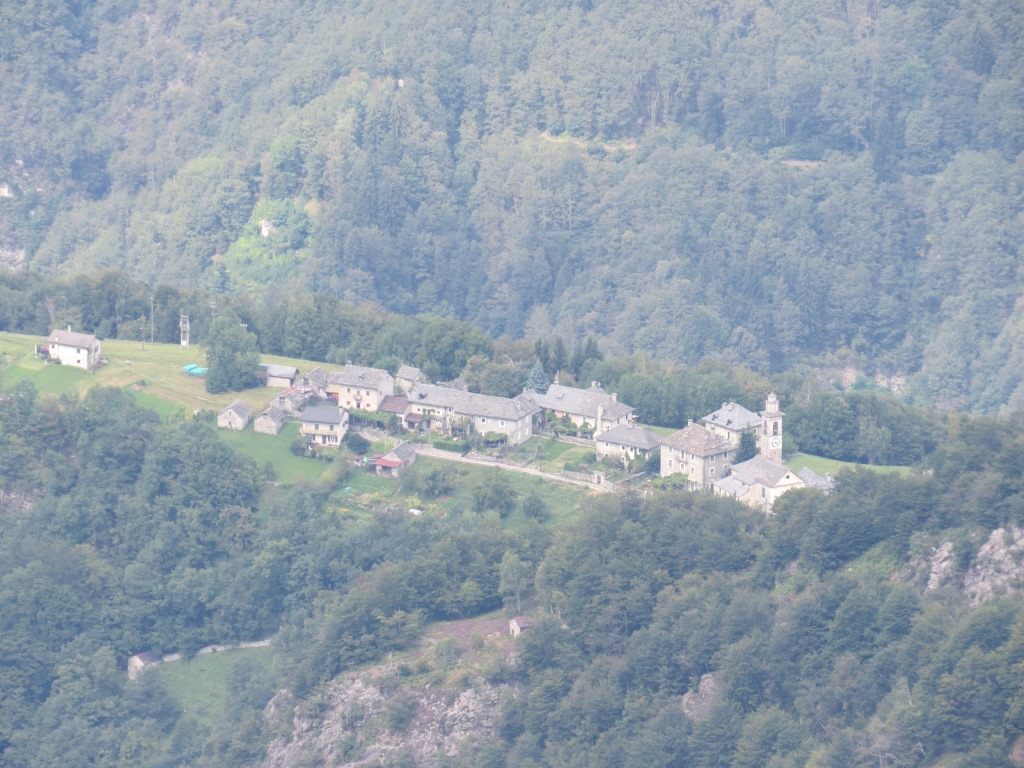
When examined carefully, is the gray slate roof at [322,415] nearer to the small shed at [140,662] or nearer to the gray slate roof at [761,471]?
the small shed at [140,662]

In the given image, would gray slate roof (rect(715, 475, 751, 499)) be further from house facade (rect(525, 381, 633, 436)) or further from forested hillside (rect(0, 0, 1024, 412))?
forested hillside (rect(0, 0, 1024, 412))

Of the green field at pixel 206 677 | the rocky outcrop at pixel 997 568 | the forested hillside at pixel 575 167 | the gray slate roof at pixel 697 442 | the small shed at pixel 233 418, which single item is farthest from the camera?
the forested hillside at pixel 575 167

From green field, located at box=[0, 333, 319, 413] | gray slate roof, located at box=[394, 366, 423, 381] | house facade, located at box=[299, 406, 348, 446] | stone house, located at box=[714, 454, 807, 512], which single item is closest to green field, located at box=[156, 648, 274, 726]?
house facade, located at box=[299, 406, 348, 446]

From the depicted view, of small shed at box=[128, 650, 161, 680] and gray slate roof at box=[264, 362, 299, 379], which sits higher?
gray slate roof at box=[264, 362, 299, 379]

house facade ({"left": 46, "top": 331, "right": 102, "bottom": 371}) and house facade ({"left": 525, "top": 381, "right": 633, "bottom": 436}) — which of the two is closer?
house facade ({"left": 525, "top": 381, "right": 633, "bottom": 436})

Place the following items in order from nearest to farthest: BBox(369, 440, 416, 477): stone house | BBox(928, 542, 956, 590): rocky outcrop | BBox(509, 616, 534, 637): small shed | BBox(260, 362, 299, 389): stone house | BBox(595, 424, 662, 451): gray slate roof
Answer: BBox(928, 542, 956, 590): rocky outcrop → BBox(509, 616, 534, 637): small shed → BBox(595, 424, 662, 451): gray slate roof → BBox(369, 440, 416, 477): stone house → BBox(260, 362, 299, 389): stone house

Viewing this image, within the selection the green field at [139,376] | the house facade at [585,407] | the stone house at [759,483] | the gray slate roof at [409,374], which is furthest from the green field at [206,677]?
the stone house at [759,483]

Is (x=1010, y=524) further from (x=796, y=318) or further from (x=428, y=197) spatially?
(x=428, y=197)

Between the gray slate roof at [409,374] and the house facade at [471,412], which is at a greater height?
the gray slate roof at [409,374]
